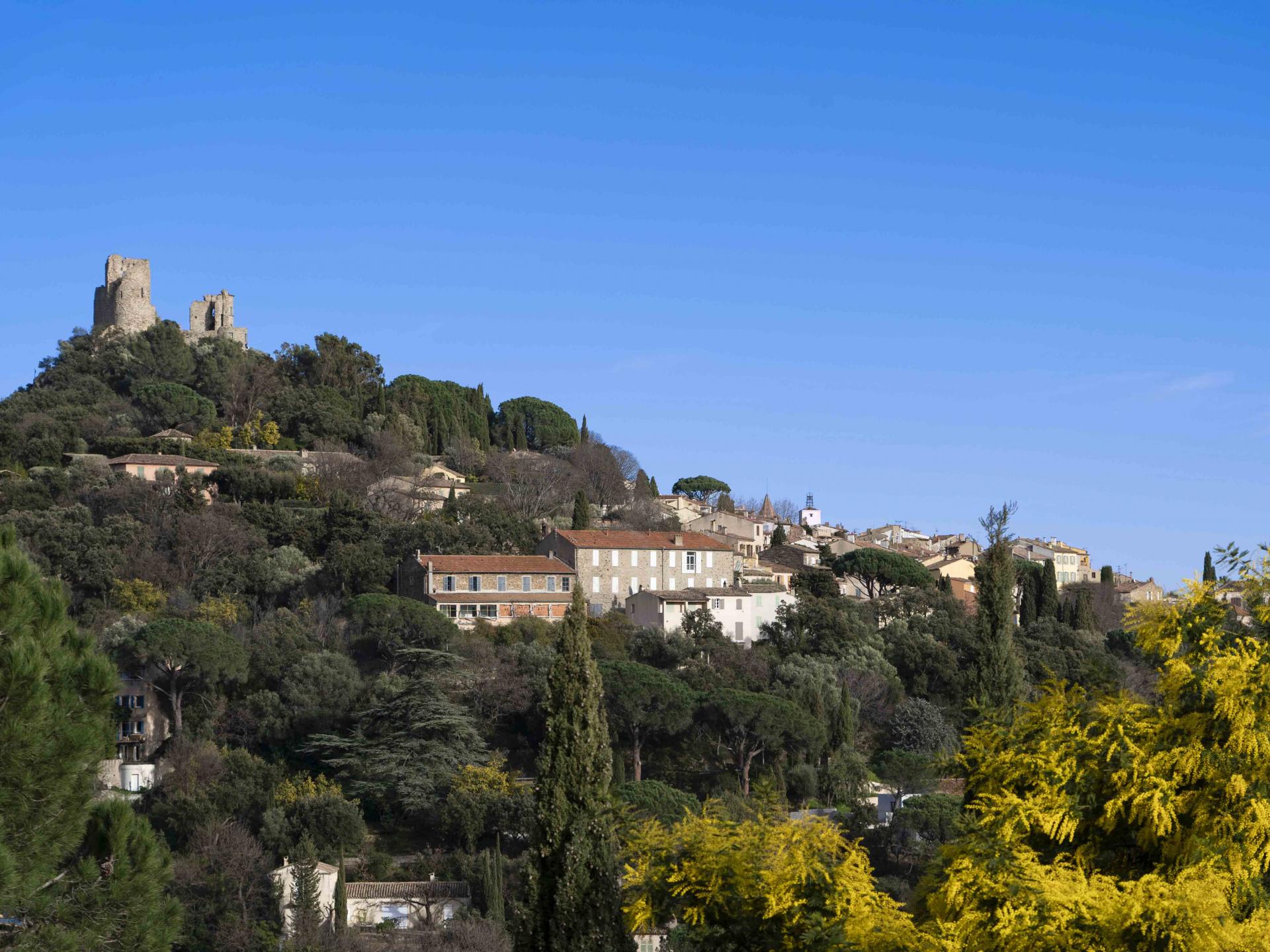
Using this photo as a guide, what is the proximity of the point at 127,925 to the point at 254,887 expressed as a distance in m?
23.0

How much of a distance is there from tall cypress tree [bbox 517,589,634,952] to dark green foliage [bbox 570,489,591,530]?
46374 millimetres

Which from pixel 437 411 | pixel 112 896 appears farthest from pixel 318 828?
pixel 437 411

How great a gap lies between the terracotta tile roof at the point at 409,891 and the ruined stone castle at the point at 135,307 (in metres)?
61.7

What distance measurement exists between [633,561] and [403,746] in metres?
18.8

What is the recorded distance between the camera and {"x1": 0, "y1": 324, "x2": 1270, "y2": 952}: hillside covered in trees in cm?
1167

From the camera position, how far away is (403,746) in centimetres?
4319

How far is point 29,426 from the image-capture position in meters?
72.8

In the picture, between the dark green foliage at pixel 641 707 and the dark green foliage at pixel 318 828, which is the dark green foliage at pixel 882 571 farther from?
the dark green foliage at pixel 318 828

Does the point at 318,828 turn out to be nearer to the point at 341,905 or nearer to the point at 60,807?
the point at 341,905

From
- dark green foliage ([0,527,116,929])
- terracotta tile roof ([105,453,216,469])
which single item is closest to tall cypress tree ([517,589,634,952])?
dark green foliage ([0,527,116,929])

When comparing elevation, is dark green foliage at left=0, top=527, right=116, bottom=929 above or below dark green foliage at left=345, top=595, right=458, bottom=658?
below

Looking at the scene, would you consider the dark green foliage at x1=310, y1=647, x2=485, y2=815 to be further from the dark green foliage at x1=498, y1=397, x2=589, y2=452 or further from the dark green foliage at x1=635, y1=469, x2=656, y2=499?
the dark green foliage at x1=498, y1=397, x2=589, y2=452

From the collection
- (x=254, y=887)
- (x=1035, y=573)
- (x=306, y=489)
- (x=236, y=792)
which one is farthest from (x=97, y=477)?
(x=1035, y=573)

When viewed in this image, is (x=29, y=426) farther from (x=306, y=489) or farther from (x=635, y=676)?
(x=635, y=676)
